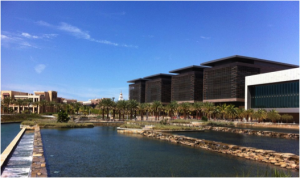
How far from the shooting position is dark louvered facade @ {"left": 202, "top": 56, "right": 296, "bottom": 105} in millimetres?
118750

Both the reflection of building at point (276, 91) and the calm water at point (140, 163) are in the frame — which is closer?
the calm water at point (140, 163)

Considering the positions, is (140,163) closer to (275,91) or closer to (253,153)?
(253,153)

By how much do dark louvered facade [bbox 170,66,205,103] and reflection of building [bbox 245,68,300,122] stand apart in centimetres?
3633

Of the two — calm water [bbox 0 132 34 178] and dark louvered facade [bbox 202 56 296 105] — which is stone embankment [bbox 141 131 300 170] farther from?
dark louvered facade [bbox 202 56 296 105]

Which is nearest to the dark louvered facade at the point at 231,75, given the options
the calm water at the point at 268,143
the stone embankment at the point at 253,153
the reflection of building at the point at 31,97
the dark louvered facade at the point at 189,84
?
the dark louvered facade at the point at 189,84

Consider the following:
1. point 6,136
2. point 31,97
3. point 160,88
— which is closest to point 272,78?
point 160,88

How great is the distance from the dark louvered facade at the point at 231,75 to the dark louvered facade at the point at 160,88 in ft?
132

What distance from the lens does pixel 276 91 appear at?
332 feet

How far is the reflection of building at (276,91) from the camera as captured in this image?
93.4m

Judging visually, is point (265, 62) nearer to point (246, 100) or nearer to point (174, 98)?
point (246, 100)

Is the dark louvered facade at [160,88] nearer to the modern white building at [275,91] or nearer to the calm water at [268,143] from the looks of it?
the modern white building at [275,91]

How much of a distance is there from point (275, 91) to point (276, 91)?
57cm

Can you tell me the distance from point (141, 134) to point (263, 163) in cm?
2705

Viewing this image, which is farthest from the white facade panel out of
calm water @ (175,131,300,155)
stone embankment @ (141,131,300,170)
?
stone embankment @ (141,131,300,170)
